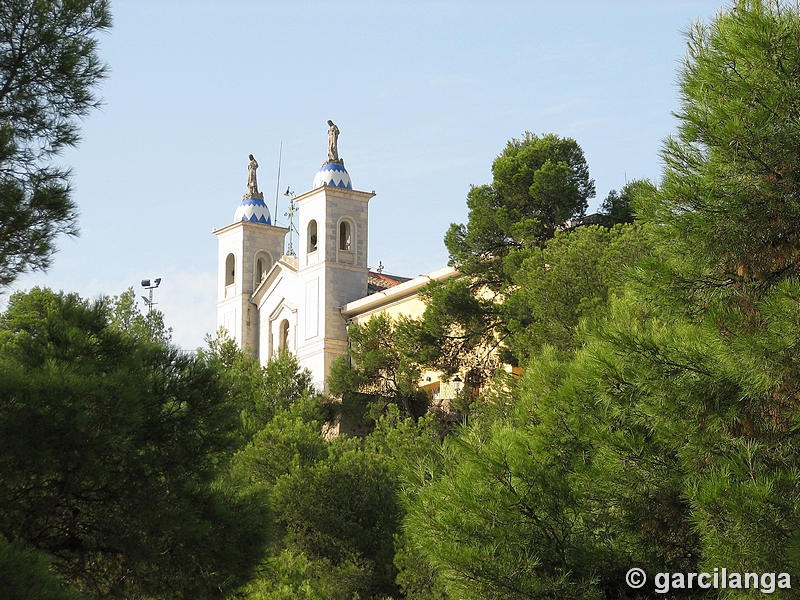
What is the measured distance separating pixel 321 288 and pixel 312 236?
177cm

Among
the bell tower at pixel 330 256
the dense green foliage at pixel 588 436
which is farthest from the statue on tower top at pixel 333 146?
the dense green foliage at pixel 588 436

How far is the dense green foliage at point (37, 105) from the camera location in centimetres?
1041

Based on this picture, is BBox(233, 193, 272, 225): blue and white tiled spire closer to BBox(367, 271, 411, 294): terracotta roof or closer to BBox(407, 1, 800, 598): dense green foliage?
BBox(367, 271, 411, 294): terracotta roof

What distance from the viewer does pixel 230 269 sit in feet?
136

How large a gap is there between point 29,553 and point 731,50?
672cm

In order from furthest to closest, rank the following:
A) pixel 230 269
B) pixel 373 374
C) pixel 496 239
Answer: pixel 230 269, pixel 373 374, pixel 496 239

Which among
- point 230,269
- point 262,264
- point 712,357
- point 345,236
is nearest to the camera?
point 712,357

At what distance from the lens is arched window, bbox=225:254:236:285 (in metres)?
41.3

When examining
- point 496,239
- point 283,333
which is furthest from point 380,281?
point 496,239

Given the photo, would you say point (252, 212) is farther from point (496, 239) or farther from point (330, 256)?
point (496, 239)

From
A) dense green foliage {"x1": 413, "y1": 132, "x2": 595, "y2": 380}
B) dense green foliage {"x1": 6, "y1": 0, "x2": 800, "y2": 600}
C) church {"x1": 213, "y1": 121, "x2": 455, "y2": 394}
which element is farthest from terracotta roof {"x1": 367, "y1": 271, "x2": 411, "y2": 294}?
dense green foliage {"x1": 6, "y1": 0, "x2": 800, "y2": 600}

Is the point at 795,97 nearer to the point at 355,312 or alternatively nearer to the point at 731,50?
the point at 731,50

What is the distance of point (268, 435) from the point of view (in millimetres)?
22719

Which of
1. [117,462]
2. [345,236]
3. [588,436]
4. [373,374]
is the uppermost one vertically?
[345,236]
